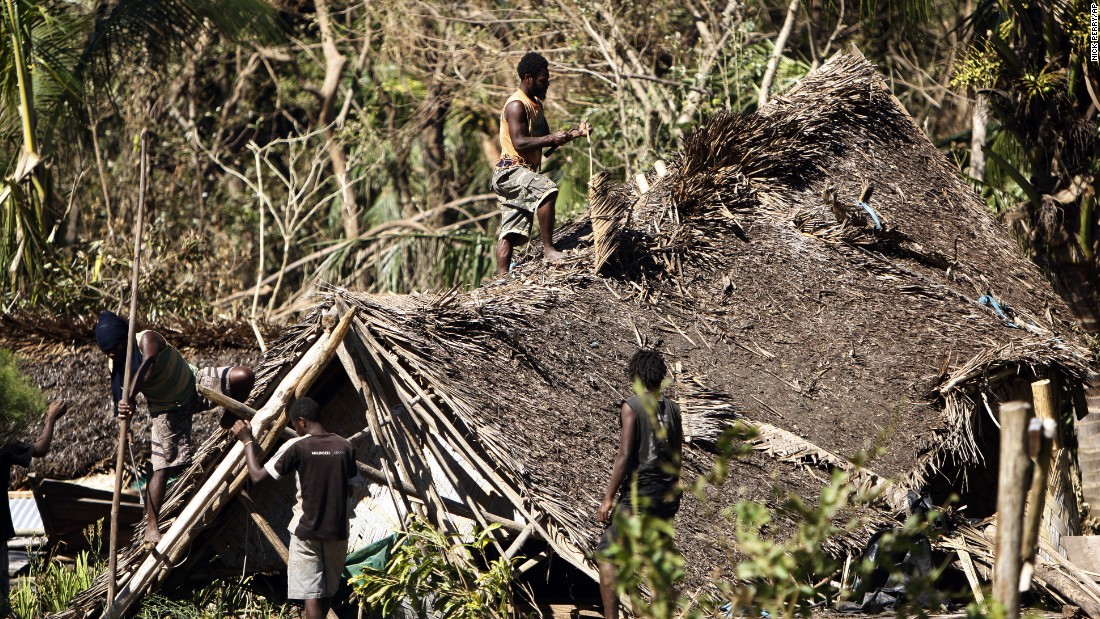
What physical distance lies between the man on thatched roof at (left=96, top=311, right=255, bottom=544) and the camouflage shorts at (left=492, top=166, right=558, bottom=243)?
2.24 meters

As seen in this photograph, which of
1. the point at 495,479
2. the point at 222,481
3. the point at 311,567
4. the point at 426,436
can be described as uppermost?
the point at 426,436

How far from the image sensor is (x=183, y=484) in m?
6.66

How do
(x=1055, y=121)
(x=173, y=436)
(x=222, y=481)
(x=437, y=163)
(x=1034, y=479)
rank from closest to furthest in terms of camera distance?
(x=1034, y=479) < (x=222, y=481) < (x=173, y=436) < (x=1055, y=121) < (x=437, y=163)

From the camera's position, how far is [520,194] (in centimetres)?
812

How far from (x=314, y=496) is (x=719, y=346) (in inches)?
132

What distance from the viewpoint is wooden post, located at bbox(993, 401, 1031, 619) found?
3570mm

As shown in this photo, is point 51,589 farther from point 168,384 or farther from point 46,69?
point 46,69

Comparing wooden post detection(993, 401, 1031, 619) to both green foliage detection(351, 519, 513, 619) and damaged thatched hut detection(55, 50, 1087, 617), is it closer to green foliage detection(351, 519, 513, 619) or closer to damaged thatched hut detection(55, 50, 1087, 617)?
damaged thatched hut detection(55, 50, 1087, 617)

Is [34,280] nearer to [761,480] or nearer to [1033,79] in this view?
[761,480]

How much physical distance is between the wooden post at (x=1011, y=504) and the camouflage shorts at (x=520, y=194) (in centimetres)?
474

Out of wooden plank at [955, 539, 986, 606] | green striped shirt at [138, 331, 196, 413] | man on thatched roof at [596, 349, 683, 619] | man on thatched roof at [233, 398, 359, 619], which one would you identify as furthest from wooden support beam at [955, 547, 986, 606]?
green striped shirt at [138, 331, 196, 413]

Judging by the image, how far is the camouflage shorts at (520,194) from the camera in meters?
8.02

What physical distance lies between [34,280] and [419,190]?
821 centimetres

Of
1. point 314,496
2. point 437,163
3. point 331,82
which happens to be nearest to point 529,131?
point 314,496
